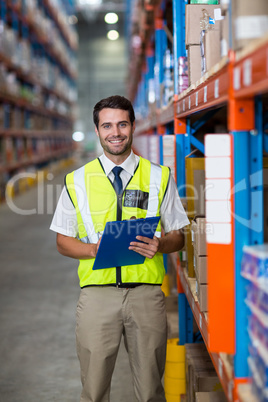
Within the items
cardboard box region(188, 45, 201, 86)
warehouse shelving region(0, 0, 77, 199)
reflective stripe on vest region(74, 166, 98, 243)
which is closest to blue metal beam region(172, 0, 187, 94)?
cardboard box region(188, 45, 201, 86)

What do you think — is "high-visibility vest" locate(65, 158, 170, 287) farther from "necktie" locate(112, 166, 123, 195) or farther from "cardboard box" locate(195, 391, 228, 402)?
"cardboard box" locate(195, 391, 228, 402)

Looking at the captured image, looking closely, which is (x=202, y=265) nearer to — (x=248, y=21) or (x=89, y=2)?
(x=248, y=21)

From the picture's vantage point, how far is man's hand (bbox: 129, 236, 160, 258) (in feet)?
7.43

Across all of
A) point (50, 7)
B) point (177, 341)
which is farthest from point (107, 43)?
point (177, 341)

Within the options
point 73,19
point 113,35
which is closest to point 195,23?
point 73,19

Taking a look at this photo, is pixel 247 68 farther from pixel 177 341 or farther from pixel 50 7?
pixel 50 7

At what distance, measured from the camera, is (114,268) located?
239 cm

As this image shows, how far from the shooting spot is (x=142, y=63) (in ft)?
32.6

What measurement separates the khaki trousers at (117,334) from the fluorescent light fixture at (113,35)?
29.7 meters

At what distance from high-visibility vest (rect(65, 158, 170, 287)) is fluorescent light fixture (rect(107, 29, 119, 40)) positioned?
29417 mm

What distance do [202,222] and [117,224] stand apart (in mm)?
392

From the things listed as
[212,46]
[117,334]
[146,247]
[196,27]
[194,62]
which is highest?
[196,27]

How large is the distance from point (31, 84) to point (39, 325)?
12577 millimetres

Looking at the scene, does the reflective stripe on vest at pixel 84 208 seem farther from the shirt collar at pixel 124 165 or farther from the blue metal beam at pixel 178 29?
the blue metal beam at pixel 178 29
